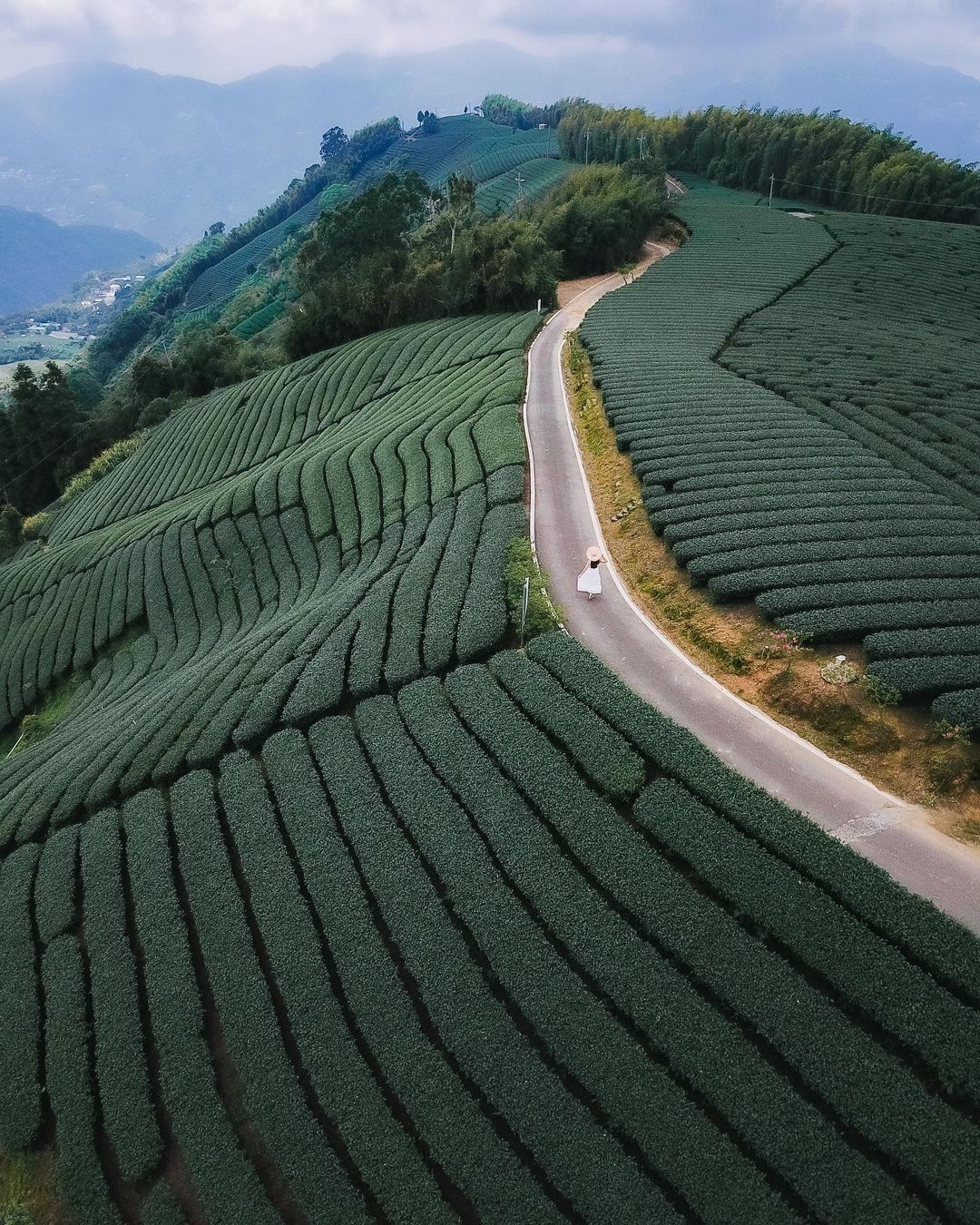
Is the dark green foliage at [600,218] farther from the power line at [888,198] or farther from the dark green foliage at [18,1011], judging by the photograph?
the dark green foliage at [18,1011]

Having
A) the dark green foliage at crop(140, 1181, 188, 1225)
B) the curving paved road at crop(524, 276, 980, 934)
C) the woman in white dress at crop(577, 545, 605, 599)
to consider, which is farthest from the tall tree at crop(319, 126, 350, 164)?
the dark green foliage at crop(140, 1181, 188, 1225)

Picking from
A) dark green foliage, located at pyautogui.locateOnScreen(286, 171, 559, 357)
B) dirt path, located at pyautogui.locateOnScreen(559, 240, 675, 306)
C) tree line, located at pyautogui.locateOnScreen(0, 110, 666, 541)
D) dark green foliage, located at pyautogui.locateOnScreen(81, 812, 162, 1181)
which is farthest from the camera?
dirt path, located at pyautogui.locateOnScreen(559, 240, 675, 306)

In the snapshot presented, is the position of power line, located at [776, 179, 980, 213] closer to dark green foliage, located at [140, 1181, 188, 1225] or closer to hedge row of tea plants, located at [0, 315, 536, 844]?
hedge row of tea plants, located at [0, 315, 536, 844]

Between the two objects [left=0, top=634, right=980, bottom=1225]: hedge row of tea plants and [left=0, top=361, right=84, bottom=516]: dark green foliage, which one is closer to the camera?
[left=0, top=634, right=980, bottom=1225]: hedge row of tea plants

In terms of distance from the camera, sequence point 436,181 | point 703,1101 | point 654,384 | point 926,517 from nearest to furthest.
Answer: point 703,1101 < point 926,517 < point 654,384 < point 436,181

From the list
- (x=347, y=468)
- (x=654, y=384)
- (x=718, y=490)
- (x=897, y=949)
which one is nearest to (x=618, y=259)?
(x=654, y=384)

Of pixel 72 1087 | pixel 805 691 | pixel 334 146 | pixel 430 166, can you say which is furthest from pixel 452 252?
pixel 334 146

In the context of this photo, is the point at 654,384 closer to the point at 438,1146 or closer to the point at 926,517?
the point at 926,517

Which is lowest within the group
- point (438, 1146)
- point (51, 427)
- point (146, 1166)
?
point (51, 427)
